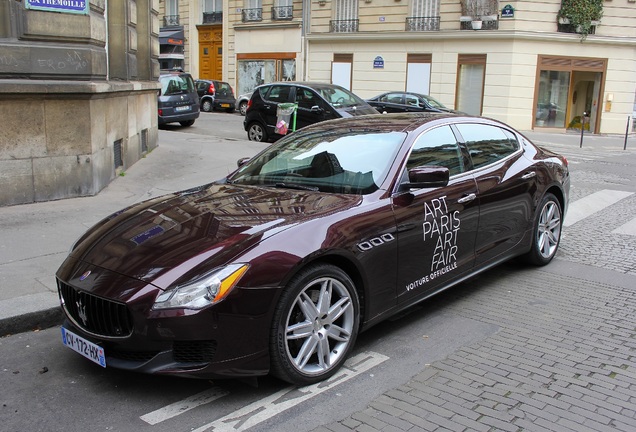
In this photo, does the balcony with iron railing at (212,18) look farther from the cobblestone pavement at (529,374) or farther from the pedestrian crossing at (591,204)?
the cobblestone pavement at (529,374)

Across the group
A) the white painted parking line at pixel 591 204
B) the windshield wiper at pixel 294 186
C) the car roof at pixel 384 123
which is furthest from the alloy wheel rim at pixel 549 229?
the windshield wiper at pixel 294 186

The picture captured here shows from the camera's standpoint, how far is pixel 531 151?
6.30m

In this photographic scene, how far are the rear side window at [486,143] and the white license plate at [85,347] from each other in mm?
3357

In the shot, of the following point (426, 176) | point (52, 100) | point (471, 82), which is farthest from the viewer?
point (471, 82)

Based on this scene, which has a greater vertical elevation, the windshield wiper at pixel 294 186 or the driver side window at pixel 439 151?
the driver side window at pixel 439 151

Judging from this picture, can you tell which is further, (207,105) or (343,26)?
(207,105)

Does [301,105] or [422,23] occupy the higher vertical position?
[422,23]

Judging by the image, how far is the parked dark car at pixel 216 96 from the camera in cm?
3178

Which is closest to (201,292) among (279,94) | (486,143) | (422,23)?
(486,143)

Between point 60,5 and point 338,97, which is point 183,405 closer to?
point 60,5

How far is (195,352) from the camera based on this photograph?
11.2 feet

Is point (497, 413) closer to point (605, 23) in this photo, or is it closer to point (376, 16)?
point (605, 23)

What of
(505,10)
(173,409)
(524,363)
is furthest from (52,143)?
(505,10)

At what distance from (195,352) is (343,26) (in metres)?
29.8
